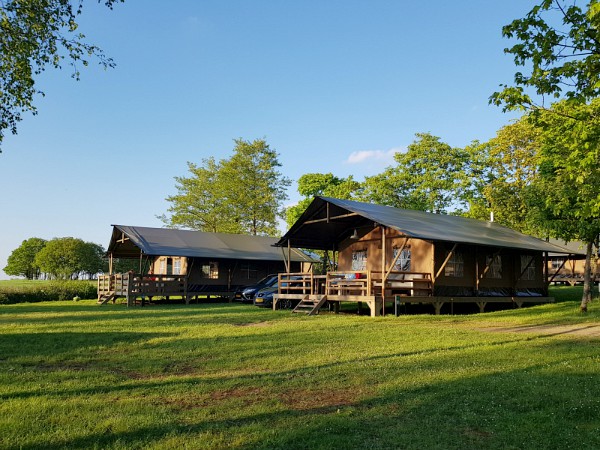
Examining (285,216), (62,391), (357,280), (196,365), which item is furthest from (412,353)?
(285,216)

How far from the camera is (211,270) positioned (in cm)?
3130

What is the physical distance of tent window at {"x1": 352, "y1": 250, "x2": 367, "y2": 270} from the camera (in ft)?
79.6

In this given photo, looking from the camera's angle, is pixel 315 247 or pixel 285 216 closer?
pixel 315 247

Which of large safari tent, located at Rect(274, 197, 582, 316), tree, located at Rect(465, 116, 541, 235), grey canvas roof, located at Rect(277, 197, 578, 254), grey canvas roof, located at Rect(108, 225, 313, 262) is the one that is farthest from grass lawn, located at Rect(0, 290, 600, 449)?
tree, located at Rect(465, 116, 541, 235)

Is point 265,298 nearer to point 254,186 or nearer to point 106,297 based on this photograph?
point 106,297

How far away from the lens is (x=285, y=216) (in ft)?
164

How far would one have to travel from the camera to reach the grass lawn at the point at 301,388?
5273 mm

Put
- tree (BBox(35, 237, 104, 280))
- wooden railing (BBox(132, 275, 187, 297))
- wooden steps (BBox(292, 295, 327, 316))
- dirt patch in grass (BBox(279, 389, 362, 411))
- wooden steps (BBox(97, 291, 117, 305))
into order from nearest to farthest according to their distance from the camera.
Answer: dirt patch in grass (BBox(279, 389, 362, 411))
wooden steps (BBox(292, 295, 327, 316))
wooden railing (BBox(132, 275, 187, 297))
wooden steps (BBox(97, 291, 117, 305))
tree (BBox(35, 237, 104, 280))

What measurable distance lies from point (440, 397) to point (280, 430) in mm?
2411

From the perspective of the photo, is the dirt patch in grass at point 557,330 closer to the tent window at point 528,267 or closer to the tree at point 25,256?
the tent window at point 528,267

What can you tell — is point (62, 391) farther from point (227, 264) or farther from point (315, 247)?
point (227, 264)

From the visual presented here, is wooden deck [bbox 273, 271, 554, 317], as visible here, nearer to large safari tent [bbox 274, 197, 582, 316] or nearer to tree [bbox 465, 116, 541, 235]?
large safari tent [bbox 274, 197, 582, 316]

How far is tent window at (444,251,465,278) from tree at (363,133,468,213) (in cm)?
1968

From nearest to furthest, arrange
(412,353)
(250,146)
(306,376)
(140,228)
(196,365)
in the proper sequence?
(306,376) < (196,365) < (412,353) < (140,228) < (250,146)
